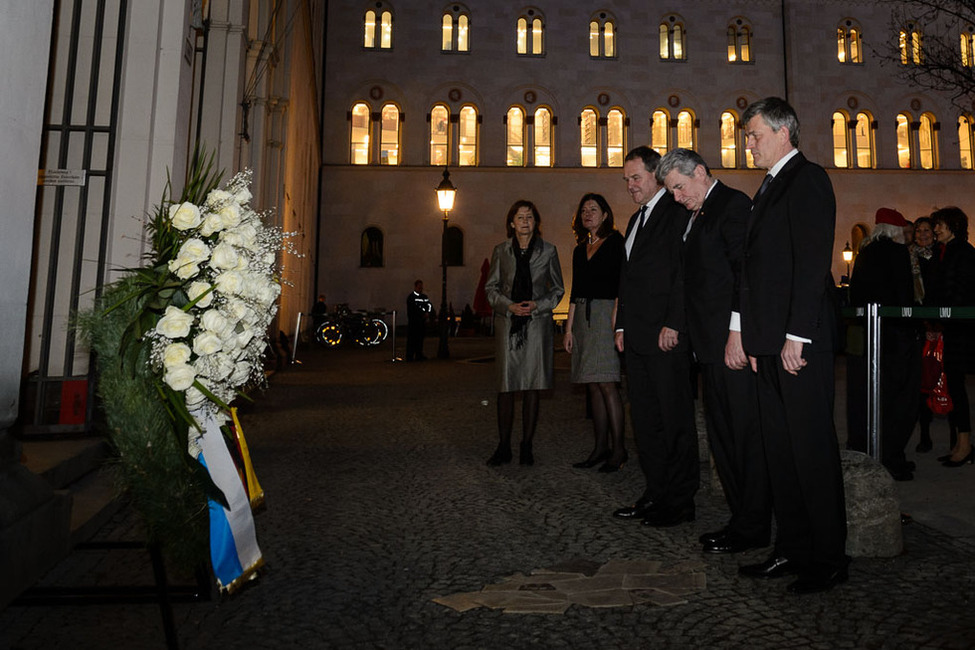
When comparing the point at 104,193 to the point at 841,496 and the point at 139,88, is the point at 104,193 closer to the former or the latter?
the point at 139,88

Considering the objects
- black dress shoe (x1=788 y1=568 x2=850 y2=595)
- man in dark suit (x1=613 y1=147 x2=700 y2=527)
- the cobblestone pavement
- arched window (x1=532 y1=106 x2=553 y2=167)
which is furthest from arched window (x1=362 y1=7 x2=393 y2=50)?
black dress shoe (x1=788 y1=568 x2=850 y2=595)

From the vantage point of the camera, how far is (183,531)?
247 cm

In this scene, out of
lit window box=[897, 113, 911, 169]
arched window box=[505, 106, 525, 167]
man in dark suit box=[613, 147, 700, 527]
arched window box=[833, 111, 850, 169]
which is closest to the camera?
man in dark suit box=[613, 147, 700, 527]

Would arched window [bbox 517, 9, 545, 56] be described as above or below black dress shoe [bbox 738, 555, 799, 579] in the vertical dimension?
above

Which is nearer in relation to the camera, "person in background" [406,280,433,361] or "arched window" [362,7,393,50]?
"person in background" [406,280,433,361]

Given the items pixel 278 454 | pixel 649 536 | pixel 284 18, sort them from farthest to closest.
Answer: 1. pixel 284 18
2. pixel 278 454
3. pixel 649 536

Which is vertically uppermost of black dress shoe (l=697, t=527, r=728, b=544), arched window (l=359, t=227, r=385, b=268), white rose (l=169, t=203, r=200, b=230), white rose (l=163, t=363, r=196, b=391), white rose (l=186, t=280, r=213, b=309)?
arched window (l=359, t=227, r=385, b=268)

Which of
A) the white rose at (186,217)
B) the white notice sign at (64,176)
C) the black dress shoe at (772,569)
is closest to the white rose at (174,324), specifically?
the white rose at (186,217)

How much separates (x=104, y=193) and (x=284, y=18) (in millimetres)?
10673

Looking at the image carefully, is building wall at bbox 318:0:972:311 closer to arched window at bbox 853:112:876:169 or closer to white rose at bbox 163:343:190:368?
arched window at bbox 853:112:876:169

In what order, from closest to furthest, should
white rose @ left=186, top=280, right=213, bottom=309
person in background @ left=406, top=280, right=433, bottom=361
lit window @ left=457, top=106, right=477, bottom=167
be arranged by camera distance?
white rose @ left=186, top=280, right=213, bottom=309
person in background @ left=406, top=280, right=433, bottom=361
lit window @ left=457, top=106, right=477, bottom=167

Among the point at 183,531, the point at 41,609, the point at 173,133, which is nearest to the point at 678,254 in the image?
the point at 183,531

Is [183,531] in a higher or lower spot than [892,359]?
lower

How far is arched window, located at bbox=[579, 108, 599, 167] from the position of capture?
31281mm
